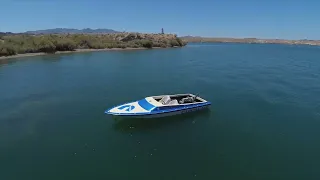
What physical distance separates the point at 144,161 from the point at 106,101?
17214 millimetres

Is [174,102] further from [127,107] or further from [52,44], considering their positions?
[52,44]

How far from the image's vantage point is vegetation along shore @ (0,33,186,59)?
87.6 metres

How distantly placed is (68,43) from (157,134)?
82281mm

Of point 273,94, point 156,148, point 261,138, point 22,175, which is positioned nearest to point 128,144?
point 156,148

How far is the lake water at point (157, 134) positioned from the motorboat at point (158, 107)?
75 centimetres

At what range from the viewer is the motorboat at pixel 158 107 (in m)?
30.4

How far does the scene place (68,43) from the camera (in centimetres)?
10169

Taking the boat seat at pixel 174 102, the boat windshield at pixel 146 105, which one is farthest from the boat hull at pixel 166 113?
the boat seat at pixel 174 102

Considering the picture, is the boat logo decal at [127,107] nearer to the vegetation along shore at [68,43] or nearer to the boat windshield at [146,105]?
the boat windshield at [146,105]

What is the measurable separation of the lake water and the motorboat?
751mm

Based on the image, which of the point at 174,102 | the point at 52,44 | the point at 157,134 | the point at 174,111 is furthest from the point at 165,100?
the point at 52,44

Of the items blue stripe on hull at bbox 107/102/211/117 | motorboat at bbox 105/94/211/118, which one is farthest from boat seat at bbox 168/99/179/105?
blue stripe on hull at bbox 107/102/211/117

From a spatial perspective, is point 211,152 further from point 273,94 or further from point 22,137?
point 273,94

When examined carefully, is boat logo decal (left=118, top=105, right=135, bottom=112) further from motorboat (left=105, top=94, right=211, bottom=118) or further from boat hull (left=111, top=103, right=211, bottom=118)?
boat hull (left=111, top=103, right=211, bottom=118)
